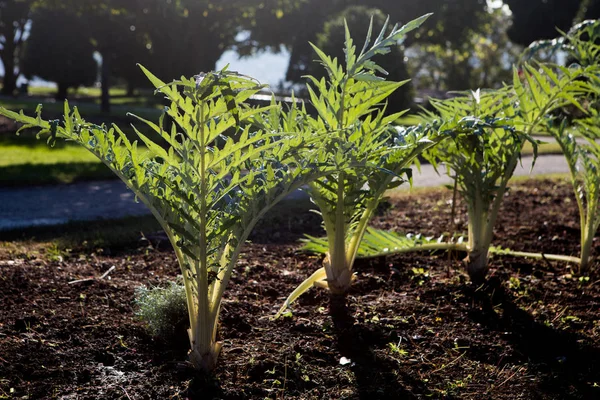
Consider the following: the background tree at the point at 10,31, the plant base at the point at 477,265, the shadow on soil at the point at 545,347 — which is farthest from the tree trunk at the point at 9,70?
→ the shadow on soil at the point at 545,347

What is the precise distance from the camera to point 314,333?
2953 mm

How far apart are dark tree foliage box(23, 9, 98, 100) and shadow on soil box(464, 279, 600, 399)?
24796mm

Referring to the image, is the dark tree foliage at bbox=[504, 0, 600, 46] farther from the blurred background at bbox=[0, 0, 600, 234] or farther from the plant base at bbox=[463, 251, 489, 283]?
the plant base at bbox=[463, 251, 489, 283]

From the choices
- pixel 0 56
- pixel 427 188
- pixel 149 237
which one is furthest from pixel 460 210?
pixel 0 56

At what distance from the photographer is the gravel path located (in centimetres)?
555

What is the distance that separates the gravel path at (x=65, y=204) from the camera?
219 inches

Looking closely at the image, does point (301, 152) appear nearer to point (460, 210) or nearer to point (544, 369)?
point (544, 369)

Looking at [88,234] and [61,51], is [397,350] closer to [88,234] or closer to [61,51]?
[88,234]

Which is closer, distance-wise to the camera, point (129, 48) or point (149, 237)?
point (149, 237)

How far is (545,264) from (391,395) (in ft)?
7.30

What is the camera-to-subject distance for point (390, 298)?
3.45 meters

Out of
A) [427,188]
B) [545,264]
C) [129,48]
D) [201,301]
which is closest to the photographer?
[201,301]

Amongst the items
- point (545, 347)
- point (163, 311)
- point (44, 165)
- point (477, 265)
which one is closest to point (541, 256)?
point (477, 265)

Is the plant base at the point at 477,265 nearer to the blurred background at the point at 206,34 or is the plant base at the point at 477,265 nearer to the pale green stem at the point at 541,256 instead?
the pale green stem at the point at 541,256
